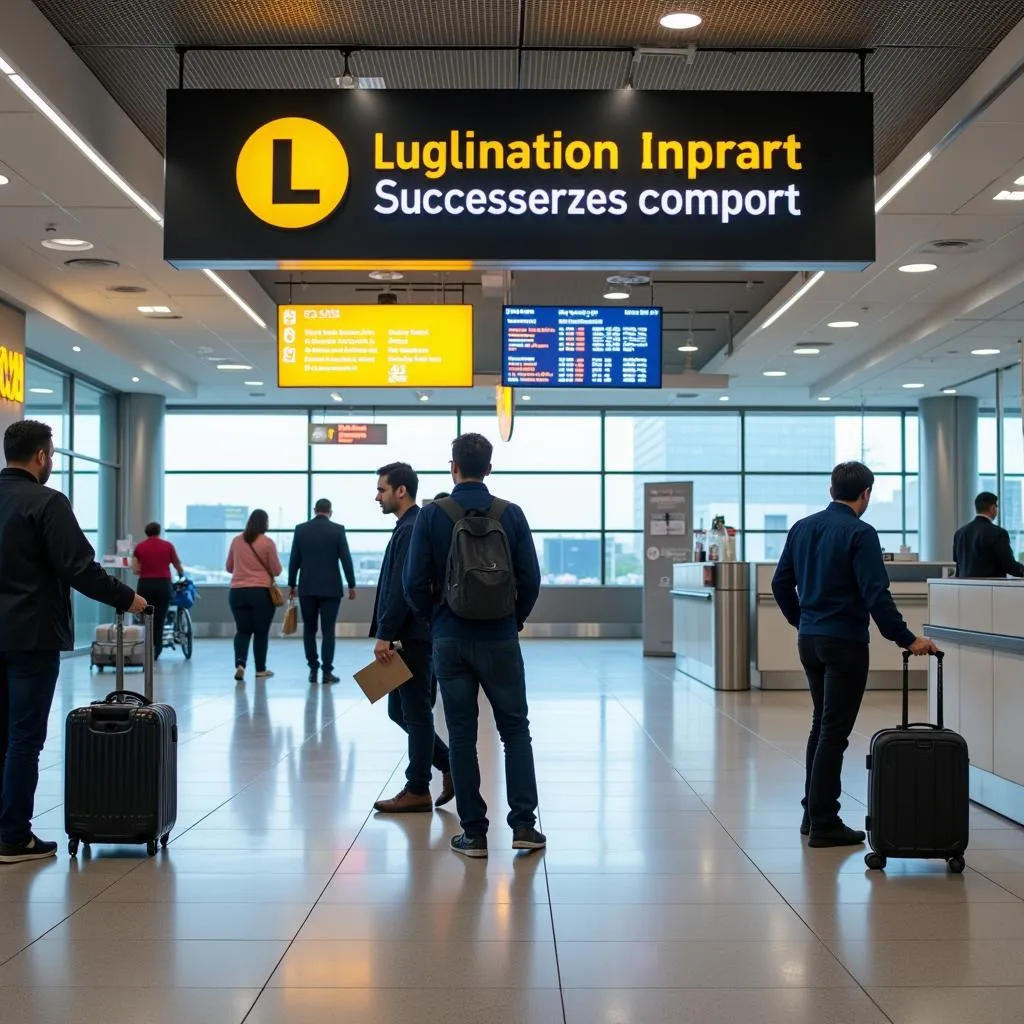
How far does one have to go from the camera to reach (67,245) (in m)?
10.2

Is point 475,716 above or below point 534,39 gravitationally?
below

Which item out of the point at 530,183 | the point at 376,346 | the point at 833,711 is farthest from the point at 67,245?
the point at 833,711

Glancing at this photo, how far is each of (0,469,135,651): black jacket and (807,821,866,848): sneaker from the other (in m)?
2.75

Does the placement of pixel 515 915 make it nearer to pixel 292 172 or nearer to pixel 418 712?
pixel 418 712

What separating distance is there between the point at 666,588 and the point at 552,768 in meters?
9.47

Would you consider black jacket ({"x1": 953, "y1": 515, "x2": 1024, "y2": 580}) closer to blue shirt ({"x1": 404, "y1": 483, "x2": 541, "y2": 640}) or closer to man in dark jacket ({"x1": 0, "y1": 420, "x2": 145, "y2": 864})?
blue shirt ({"x1": 404, "y1": 483, "x2": 541, "y2": 640})

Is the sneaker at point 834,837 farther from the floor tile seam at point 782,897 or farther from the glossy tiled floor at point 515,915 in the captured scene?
the floor tile seam at point 782,897

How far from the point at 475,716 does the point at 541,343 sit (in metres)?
6.15

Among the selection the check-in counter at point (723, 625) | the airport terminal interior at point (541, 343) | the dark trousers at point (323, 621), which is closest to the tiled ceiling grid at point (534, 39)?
the airport terminal interior at point (541, 343)

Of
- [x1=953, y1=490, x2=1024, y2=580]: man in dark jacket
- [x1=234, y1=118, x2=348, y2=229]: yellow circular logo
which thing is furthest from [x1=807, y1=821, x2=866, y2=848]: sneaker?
[x1=953, y1=490, x2=1024, y2=580]: man in dark jacket

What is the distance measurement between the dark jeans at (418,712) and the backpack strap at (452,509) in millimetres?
1001

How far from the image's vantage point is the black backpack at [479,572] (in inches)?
193

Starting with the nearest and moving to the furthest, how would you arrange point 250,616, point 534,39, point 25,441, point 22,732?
point 22,732, point 25,441, point 534,39, point 250,616

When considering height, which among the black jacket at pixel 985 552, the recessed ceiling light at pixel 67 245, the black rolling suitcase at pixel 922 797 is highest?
the recessed ceiling light at pixel 67 245
